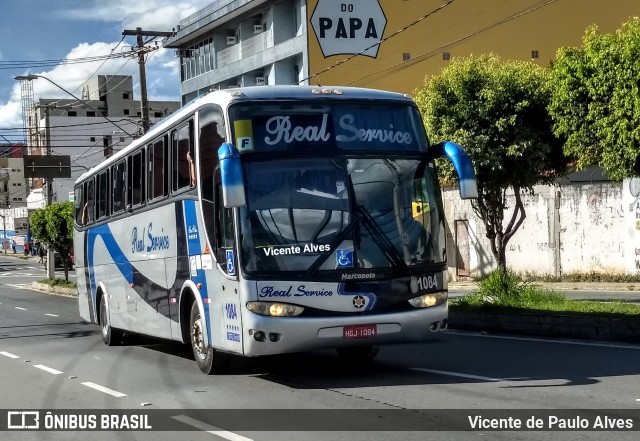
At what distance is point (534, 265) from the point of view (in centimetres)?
3388

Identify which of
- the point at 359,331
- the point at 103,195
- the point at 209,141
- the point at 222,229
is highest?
the point at 209,141

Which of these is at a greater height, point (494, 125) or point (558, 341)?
point (494, 125)

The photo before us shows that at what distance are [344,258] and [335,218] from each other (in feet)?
1.53

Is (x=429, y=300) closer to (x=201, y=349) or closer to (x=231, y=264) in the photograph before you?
(x=231, y=264)

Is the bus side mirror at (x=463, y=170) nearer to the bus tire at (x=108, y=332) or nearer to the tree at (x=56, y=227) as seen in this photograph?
the bus tire at (x=108, y=332)

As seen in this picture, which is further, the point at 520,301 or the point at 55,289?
the point at 55,289

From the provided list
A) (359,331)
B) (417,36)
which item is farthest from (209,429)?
(417,36)

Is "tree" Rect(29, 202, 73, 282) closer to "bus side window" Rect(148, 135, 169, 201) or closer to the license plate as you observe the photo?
"bus side window" Rect(148, 135, 169, 201)

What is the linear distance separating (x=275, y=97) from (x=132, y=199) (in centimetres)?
550

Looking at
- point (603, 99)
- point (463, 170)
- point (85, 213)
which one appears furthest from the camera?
point (85, 213)

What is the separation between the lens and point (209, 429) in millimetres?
9047

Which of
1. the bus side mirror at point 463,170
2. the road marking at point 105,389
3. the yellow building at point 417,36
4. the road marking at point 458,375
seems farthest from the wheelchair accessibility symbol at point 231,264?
the yellow building at point 417,36

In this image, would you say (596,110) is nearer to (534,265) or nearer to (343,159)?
(343,159)

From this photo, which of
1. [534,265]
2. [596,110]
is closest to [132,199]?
[596,110]
